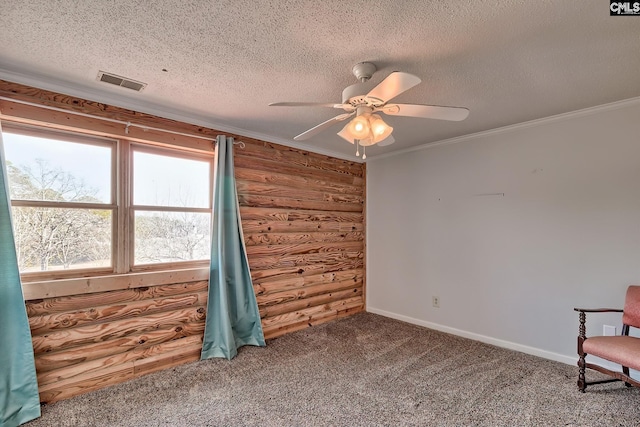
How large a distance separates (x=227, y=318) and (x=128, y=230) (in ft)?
3.78

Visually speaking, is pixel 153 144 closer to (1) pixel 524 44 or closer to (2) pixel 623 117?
(1) pixel 524 44

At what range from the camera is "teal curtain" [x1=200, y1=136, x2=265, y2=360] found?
2889 millimetres

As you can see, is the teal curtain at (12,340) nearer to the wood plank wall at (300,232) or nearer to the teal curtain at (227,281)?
the teal curtain at (227,281)

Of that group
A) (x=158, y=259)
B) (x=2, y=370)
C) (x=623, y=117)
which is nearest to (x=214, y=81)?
(x=158, y=259)

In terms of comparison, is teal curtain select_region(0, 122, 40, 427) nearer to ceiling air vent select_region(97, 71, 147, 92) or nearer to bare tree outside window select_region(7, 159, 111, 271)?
bare tree outside window select_region(7, 159, 111, 271)

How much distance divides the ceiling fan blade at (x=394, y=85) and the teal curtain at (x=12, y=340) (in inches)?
93.2

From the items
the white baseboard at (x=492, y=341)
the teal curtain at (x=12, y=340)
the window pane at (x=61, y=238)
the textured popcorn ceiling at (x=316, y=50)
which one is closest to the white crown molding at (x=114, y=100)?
the textured popcorn ceiling at (x=316, y=50)

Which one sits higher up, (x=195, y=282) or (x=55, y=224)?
(x=55, y=224)

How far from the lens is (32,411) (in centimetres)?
201

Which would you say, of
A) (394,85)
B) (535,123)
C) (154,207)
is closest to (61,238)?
(154,207)

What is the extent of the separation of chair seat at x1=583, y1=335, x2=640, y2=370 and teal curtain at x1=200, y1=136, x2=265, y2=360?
270 centimetres

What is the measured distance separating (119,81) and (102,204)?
963 mm

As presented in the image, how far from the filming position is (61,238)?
2314mm

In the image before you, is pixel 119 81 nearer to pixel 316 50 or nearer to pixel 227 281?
pixel 316 50
